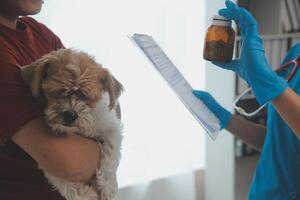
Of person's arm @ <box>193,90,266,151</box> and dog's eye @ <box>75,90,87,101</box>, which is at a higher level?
dog's eye @ <box>75,90,87,101</box>

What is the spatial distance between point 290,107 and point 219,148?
53.1 inches

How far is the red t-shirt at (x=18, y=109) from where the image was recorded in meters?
0.84

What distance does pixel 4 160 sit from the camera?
95 centimetres

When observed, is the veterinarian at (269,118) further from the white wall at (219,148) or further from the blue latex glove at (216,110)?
the white wall at (219,148)

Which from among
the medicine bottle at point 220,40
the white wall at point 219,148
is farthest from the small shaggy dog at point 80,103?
the white wall at point 219,148

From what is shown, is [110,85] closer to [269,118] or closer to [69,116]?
[69,116]

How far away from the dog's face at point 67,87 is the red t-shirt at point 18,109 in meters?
0.04

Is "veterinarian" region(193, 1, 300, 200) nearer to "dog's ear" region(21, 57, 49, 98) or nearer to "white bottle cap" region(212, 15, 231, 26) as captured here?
"white bottle cap" region(212, 15, 231, 26)

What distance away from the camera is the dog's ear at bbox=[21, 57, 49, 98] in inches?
35.8

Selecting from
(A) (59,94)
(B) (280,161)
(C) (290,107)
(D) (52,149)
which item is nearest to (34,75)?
(A) (59,94)

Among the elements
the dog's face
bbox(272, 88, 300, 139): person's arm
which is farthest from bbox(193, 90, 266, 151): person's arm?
the dog's face

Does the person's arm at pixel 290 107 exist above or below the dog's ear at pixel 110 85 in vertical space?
below

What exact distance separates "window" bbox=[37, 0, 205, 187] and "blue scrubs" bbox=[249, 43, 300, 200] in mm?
771

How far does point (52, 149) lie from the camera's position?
0.87m
